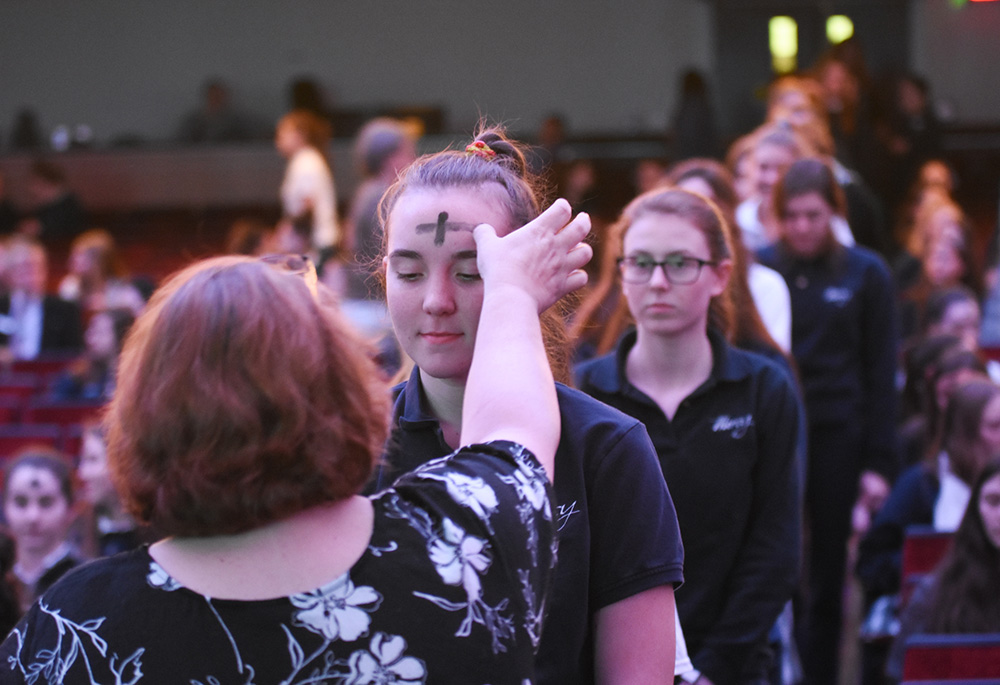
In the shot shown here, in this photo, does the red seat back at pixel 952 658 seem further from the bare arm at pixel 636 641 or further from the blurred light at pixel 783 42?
the blurred light at pixel 783 42

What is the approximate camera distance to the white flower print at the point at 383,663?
1095 mm

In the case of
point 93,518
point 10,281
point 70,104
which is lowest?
point 93,518

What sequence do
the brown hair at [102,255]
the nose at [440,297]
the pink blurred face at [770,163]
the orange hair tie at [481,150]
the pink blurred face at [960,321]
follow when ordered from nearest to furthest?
the nose at [440,297]
the orange hair tie at [481,150]
the pink blurred face at [770,163]
the pink blurred face at [960,321]
the brown hair at [102,255]

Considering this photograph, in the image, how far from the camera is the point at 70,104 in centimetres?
1576

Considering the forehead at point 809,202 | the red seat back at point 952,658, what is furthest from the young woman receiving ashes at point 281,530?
the forehead at point 809,202

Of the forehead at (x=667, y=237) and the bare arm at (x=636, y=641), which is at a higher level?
the forehead at (x=667, y=237)

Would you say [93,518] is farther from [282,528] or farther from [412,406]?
[282,528]

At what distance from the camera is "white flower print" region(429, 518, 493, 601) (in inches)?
44.4

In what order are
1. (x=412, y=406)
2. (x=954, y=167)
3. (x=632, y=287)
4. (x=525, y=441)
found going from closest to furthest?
1. (x=525, y=441)
2. (x=412, y=406)
3. (x=632, y=287)
4. (x=954, y=167)

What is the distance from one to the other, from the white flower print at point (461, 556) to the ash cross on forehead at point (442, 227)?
0.43 meters

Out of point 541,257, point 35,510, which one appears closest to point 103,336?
point 35,510

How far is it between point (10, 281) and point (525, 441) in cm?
696

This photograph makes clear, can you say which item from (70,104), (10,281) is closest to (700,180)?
(10,281)

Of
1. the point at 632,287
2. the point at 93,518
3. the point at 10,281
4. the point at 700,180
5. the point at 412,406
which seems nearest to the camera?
the point at 412,406
